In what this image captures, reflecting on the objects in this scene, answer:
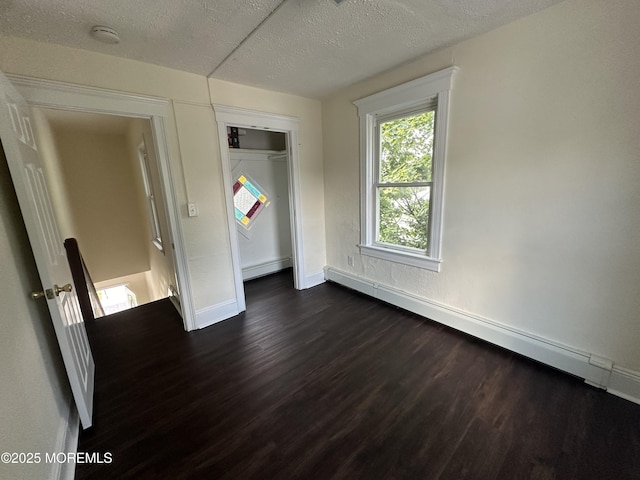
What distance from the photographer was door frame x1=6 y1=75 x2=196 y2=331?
1752 millimetres

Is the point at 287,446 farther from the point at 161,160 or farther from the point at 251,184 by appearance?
the point at 251,184

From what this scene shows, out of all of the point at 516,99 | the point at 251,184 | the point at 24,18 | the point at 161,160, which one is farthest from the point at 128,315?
the point at 516,99

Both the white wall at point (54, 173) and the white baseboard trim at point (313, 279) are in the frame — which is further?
the white baseboard trim at point (313, 279)

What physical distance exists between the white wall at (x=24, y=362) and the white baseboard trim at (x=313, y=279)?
2.43 m

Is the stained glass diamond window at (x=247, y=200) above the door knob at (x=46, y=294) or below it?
above

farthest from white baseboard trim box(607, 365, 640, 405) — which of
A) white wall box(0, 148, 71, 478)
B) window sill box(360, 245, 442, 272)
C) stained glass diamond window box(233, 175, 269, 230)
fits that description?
stained glass diamond window box(233, 175, 269, 230)

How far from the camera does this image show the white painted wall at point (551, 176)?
152 cm

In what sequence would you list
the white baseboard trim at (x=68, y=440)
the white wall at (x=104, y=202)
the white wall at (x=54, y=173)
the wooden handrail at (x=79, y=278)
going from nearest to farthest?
the white baseboard trim at (x=68, y=440) < the white wall at (x=54, y=173) < the wooden handrail at (x=79, y=278) < the white wall at (x=104, y=202)

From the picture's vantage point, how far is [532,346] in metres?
2.00

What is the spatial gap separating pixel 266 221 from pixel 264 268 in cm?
77

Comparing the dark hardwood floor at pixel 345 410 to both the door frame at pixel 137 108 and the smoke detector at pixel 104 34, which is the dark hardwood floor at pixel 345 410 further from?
the smoke detector at pixel 104 34

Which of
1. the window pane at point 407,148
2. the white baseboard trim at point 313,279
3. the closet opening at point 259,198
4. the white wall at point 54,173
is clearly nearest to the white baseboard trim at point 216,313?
the white baseboard trim at point 313,279

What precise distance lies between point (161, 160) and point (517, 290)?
317cm

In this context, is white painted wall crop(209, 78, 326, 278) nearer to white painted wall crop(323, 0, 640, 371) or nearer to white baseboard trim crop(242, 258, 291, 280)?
white baseboard trim crop(242, 258, 291, 280)
